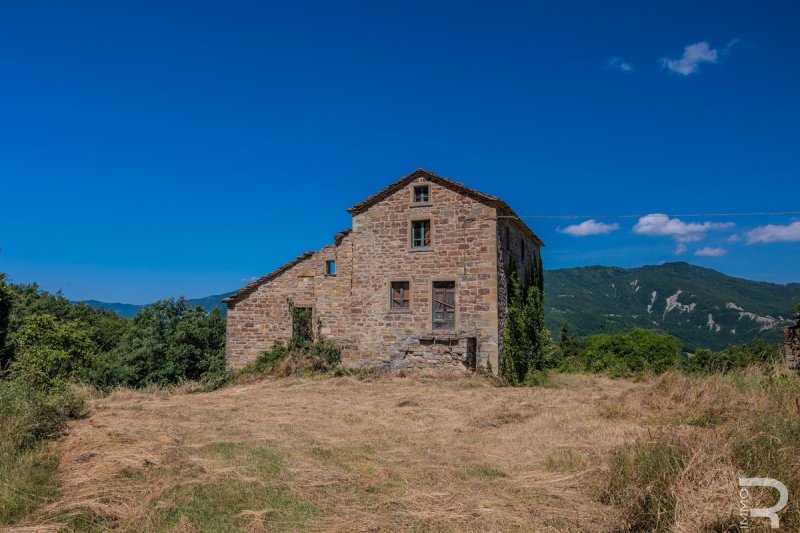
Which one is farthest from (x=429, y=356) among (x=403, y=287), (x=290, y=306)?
(x=290, y=306)

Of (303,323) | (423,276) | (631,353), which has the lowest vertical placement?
(631,353)

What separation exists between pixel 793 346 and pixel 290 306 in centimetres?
1576

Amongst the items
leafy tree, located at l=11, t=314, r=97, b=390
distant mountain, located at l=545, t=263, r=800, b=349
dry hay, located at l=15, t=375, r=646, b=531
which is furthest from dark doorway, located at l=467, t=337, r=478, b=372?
distant mountain, located at l=545, t=263, r=800, b=349

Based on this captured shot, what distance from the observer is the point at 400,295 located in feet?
62.1

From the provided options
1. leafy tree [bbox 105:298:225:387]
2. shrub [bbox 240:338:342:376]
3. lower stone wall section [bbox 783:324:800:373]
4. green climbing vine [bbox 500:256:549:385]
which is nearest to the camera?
lower stone wall section [bbox 783:324:800:373]

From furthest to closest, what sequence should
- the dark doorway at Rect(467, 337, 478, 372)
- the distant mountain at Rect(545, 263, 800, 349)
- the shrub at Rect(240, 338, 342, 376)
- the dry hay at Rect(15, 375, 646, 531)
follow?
the distant mountain at Rect(545, 263, 800, 349)
the shrub at Rect(240, 338, 342, 376)
the dark doorway at Rect(467, 337, 478, 372)
the dry hay at Rect(15, 375, 646, 531)

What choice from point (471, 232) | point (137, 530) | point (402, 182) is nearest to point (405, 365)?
point (471, 232)

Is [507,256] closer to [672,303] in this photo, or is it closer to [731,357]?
[731,357]

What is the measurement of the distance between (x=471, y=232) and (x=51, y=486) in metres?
14.3

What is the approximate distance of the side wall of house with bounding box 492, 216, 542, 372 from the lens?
18.2m

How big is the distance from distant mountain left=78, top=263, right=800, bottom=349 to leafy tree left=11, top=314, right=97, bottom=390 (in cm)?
8232

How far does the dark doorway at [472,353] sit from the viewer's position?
1775 cm

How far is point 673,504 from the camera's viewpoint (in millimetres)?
4617

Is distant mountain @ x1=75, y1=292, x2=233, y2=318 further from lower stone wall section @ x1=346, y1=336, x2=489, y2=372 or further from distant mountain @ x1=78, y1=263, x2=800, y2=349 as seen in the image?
lower stone wall section @ x1=346, y1=336, x2=489, y2=372
